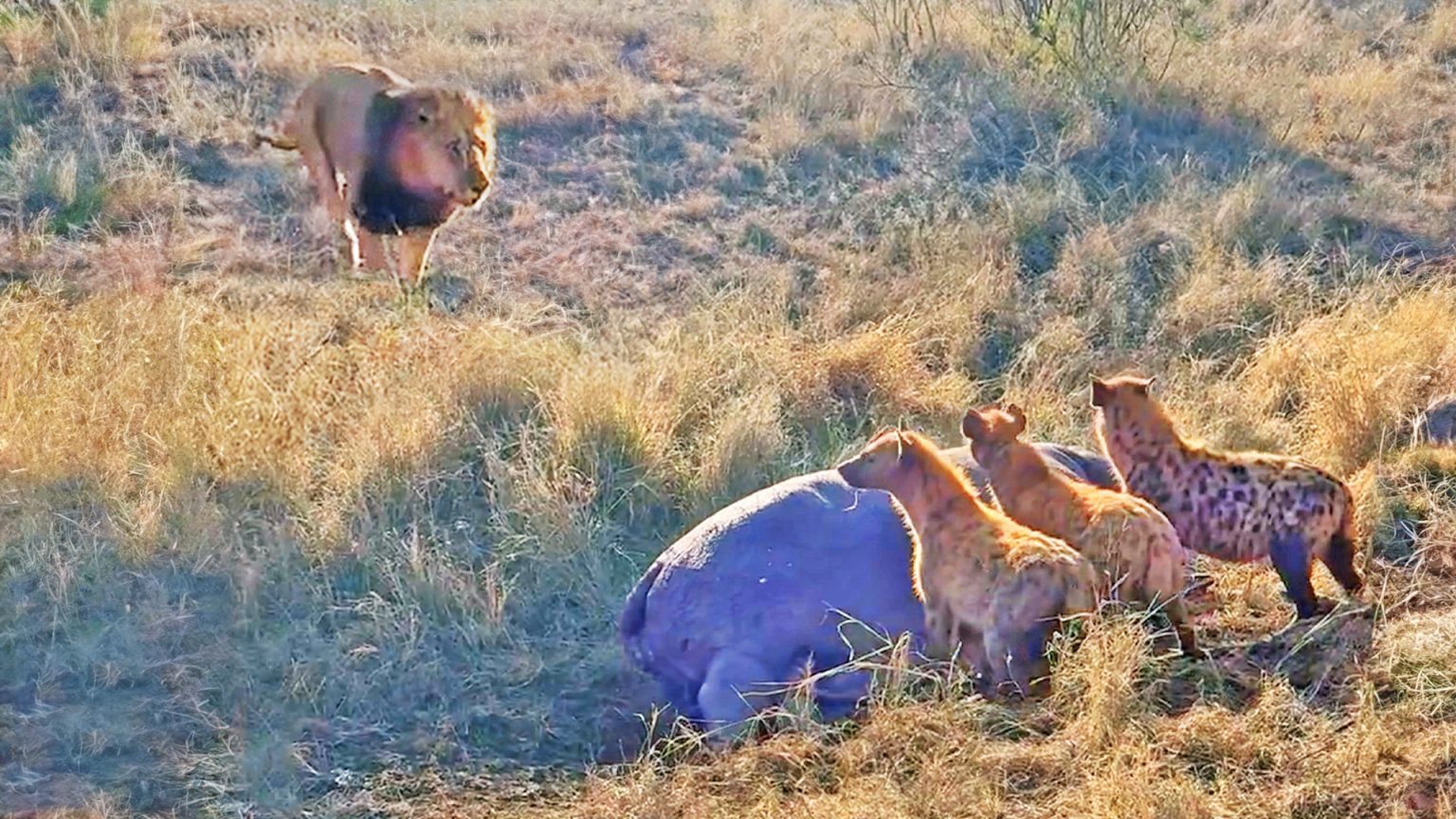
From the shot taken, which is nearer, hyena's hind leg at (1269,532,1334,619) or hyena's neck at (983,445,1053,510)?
hyena's neck at (983,445,1053,510)

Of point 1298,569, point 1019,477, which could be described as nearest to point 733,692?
point 1019,477

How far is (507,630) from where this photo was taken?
5.02m

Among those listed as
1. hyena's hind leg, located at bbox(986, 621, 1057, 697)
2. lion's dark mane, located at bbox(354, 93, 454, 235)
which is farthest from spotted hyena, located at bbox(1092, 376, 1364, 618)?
lion's dark mane, located at bbox(354, 93, 454, 235)

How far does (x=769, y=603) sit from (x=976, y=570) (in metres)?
0.57

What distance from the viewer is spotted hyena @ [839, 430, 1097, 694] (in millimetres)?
4203

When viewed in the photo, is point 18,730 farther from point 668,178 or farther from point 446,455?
point 668,178

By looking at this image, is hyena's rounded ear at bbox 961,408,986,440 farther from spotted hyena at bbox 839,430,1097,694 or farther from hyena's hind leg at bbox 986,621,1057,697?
hyena's hind leg at bbox 986,621,1057,697

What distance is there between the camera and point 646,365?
21.4 feet

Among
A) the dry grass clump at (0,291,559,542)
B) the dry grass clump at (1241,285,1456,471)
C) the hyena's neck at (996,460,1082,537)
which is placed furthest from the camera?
the dry grass clump at (1241,285,1456,471)

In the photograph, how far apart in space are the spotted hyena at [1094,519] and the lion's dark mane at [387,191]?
2.85 meters

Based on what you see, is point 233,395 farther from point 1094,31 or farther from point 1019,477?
point 1094,31

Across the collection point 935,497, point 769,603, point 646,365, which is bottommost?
point 646,365

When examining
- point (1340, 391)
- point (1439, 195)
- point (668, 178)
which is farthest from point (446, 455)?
point (1439, 195)

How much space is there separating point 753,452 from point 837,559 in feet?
4.06
